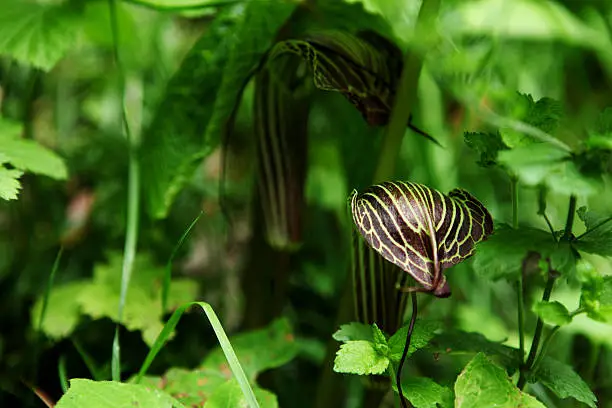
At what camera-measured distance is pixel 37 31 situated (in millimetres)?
932

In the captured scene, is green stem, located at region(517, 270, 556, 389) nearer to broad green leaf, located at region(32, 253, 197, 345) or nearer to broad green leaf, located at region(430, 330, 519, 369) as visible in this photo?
broad green leaf, located at region(430, 330, 519, 369)

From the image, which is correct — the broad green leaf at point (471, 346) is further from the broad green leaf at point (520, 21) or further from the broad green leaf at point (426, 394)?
the broad green leaf at point (520, 21)

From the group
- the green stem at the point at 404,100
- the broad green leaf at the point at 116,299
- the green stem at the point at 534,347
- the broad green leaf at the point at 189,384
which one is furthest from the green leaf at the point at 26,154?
the green stem at the point at 534,347

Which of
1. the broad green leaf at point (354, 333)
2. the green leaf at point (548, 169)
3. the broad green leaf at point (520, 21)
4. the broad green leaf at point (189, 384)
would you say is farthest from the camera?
the broad green leaf at point (520, 21)

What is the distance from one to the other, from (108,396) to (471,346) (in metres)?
0.41

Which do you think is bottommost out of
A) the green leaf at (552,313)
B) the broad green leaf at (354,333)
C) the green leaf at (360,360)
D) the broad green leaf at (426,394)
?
the broad green leaf at (426,394)

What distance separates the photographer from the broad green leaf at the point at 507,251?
58 cm

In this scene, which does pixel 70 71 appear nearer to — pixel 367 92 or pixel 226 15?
pixel 226 15

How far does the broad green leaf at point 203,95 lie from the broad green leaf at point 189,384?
23cm

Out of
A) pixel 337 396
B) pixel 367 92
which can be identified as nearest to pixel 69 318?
pixel 337 396

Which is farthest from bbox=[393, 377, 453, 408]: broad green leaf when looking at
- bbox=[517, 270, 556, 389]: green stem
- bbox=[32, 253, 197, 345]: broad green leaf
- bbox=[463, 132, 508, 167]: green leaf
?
bbox=[32, 253, 197, 345]: broad green leaf

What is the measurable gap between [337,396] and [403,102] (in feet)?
1.37

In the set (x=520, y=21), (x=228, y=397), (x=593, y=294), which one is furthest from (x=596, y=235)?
(x=520, y=21)

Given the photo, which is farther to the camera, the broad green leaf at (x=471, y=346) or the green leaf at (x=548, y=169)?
the broad green leaf at (x=471, y=346)
